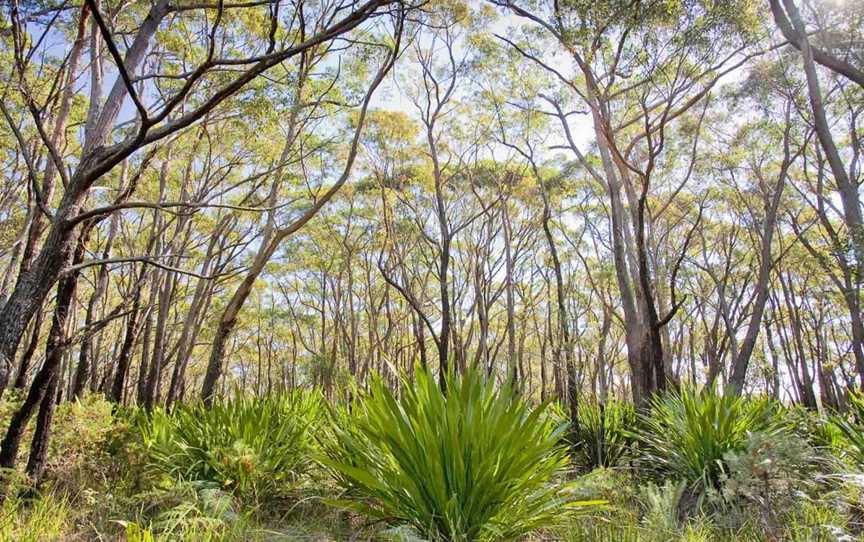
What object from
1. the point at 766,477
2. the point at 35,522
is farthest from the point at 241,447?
the point at 766,477

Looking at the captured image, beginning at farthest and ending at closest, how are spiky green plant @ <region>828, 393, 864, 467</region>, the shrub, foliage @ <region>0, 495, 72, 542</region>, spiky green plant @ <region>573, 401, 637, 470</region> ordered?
spiky green plant @ <region>573, 401, 637, 470</region> → spiky green plant @ <region>828, 393, 864, 467</region> → the shrub → foliage @ <region>0, 495, 72, 542</region>

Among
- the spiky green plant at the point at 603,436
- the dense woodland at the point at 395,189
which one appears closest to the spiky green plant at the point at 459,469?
the dense woodland at the point at 395,189

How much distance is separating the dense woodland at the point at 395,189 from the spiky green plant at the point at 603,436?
271mm

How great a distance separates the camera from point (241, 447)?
4.20m

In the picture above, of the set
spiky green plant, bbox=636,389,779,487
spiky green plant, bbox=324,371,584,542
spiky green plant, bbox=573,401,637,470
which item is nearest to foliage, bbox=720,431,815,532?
spiky green plant, bbox=636,389,779,487

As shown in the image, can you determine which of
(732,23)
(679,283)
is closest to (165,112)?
(732,23)

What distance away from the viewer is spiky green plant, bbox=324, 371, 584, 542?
2.91 meters

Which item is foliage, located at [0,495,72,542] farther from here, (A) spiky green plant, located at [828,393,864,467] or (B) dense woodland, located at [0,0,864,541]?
(A) spiky green plant, located at [828,393,864,467]

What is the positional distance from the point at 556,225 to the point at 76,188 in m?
19.2

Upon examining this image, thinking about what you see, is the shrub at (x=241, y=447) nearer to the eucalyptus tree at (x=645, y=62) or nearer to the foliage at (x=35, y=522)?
the foliage at (x=35, y=522)

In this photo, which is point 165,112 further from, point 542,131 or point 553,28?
point 542,131

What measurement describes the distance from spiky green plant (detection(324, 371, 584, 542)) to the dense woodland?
172 millimetres

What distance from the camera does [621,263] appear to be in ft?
29.8

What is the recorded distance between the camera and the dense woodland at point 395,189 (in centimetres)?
482
